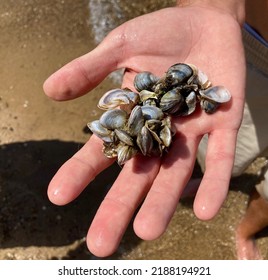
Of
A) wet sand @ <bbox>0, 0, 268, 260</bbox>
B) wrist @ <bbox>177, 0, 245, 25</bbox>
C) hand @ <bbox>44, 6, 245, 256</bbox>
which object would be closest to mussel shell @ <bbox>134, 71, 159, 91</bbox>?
hand @ <bbox>44, 6, 245, 256</bbox>

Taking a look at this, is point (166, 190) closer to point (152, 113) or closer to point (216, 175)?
point (216, 175)

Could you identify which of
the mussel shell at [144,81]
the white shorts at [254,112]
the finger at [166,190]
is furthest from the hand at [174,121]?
the white shorts at [254,112]

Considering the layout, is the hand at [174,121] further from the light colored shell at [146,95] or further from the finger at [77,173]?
the light colored shell at [146,95]

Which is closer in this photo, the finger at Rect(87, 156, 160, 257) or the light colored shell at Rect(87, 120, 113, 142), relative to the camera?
the finger at Rect(87, 156, 160, 257)

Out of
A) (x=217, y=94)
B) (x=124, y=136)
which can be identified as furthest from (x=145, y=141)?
(x=217, y=94)

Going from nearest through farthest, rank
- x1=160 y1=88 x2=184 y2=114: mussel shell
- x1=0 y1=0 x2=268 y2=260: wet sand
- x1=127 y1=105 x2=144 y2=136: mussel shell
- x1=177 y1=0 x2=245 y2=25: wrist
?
x1=127 y1=105 x2=144 y2=136: mussel shell
x1=160 y1=88 x2=184 y2=114: mussel shell
x1=177 y1=0 x2=245 y2=25: wrist
x1=0 y1=0 x2=268 y2=260: wet sand

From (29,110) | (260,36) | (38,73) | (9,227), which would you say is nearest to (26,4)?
(38,73)

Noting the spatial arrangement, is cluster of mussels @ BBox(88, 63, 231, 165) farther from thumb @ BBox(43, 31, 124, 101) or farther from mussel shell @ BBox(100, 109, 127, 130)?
thumb @ BBox(43, 31, 124, 101)
